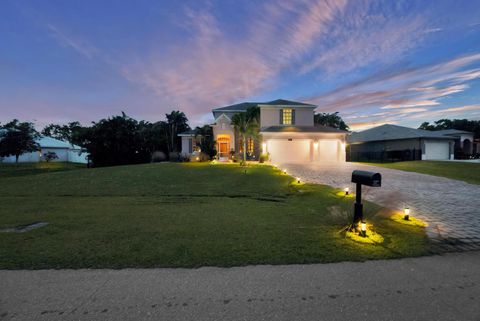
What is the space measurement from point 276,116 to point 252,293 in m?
24.2

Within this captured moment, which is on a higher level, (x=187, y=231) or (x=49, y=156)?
(x=49, y=156)

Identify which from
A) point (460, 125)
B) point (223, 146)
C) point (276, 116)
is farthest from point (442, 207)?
point (460, 125)

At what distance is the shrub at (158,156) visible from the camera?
28711 millimetres

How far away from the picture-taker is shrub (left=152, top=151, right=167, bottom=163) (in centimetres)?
2871

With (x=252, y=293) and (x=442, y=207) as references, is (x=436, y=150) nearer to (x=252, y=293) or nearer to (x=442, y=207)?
(x=442, y=207)

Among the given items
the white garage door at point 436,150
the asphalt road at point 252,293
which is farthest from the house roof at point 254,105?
the asphalt road at point 252,293

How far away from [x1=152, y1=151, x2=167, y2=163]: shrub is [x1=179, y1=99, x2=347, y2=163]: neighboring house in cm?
901

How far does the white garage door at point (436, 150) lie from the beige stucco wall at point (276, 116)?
15788 mm

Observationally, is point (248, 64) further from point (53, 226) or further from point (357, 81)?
point (53, 226)

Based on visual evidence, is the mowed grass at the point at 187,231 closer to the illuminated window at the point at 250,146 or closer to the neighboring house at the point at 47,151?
the illuminated window at the point at 250,146

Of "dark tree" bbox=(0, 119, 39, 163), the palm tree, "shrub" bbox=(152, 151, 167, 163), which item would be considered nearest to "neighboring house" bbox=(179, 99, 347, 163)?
the palm tree

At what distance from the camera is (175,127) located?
34.0 m

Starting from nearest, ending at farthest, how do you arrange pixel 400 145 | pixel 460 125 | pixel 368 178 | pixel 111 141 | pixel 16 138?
pixel 368 178
pixel 111 141
pixel 16 138
pixel 400 145
pixel 460 125

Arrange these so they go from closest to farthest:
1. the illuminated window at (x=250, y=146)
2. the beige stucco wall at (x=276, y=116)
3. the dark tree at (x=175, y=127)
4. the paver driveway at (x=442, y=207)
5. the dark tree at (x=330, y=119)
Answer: the paver driveway at (x=442, y=207) < the beige stucco wall at (x=276, y=116) < the illuminated window at (x=250, y=146) < the dark tree at (x=175, y=127) < the dark tree at (x=330, y=119)
